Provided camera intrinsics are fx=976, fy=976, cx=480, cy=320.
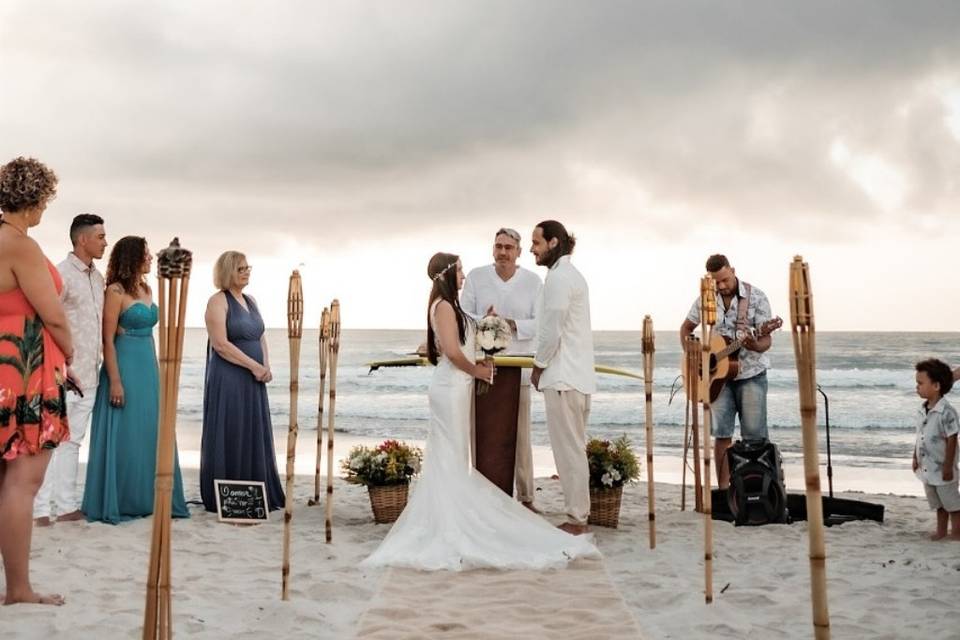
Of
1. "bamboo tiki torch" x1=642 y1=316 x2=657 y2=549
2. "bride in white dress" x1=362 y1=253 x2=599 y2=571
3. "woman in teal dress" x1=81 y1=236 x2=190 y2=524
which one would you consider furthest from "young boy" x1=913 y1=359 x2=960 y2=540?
"woman in teal dress" x1=81 y1=236 x2=190 y2=524

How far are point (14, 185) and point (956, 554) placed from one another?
18.4ft

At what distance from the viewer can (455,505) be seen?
6004mm

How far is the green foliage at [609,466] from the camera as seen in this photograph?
6.80m

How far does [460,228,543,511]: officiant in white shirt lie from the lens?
23.9 ft

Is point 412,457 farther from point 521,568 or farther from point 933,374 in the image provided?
point 933,374

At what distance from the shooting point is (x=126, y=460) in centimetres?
674

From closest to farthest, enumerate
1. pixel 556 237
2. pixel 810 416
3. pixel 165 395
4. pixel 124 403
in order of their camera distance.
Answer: pixel 810 416 < pixel 165 395 < pixel 556 237 < pixel 124 403

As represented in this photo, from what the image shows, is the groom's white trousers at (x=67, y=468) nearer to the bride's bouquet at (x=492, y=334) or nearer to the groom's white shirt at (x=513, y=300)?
the bride's bouquet at (x=492, y=334)

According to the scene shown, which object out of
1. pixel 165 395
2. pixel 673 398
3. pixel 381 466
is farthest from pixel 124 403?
pixel 673 398

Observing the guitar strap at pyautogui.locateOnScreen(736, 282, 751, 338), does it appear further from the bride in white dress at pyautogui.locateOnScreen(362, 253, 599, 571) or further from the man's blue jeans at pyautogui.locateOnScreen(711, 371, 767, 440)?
the bride in white dress at pyautogui.locateOnScreen(362, 253, 599, 571)

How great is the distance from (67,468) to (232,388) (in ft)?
4.11

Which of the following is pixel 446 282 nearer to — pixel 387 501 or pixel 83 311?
pixel 387 501

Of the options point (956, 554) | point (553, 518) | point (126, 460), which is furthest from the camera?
point (553, 518)

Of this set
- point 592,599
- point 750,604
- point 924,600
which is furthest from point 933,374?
point 592,599
